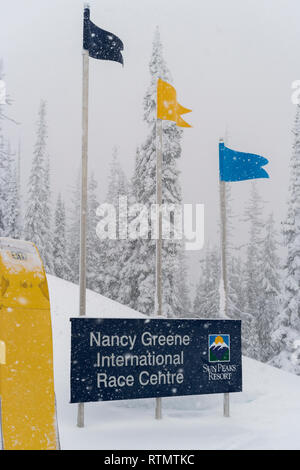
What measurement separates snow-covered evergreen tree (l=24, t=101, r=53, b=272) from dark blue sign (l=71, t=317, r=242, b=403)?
26103 mm

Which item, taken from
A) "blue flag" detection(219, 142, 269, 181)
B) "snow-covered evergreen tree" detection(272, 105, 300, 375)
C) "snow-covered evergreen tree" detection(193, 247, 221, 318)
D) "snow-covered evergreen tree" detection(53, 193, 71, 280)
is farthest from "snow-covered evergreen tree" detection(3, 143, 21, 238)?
"blue flag" detection(219, 142, 269, 181)

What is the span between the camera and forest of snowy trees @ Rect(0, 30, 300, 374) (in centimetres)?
2420

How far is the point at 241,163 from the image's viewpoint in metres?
11.5

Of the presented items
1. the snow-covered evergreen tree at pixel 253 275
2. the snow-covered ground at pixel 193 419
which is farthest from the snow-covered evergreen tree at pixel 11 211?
the snow-covered ground at pixel 193 419

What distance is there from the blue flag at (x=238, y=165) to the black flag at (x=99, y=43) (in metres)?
3.22

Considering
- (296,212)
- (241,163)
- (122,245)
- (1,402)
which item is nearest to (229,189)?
(122,245)

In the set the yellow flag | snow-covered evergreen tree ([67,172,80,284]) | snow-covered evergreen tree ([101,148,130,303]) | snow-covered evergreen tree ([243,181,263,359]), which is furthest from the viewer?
snow-covered evergreen tree ([67,172,80,284])

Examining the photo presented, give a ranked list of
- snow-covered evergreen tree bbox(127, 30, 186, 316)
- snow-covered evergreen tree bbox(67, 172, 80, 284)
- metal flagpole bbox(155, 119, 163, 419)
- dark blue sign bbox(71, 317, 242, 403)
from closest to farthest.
A: dark blue sign bbox(71, 317, 242, 403)
metal flagpole bbox(155, 119, 163, 419)
snow-covered evergreen tree bbox(127, 30, 186, 316)
snow-covered evergreen tree bbox(67, 172, 80, 284)

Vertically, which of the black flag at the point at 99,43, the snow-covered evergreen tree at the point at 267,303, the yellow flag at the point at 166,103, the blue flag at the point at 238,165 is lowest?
the snow-covered evergreen tree at the point at 267,303

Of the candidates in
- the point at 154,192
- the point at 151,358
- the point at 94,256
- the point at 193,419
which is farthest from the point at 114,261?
the point at 151,358

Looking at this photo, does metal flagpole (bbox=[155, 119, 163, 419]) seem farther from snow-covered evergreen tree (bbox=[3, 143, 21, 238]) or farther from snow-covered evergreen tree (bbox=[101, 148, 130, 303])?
snow-covered evergreen tree (bbox=[3, 143, 21, 238])

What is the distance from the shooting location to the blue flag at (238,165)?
1145 centimetres

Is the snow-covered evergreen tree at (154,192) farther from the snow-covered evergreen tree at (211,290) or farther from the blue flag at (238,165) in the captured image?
the blue flag at (238,165)

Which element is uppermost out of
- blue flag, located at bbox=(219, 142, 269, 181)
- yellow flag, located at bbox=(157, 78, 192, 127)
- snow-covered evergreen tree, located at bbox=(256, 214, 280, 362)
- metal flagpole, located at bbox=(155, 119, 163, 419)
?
yellow flag, located at bbox=(157, 78, 192, 127)
